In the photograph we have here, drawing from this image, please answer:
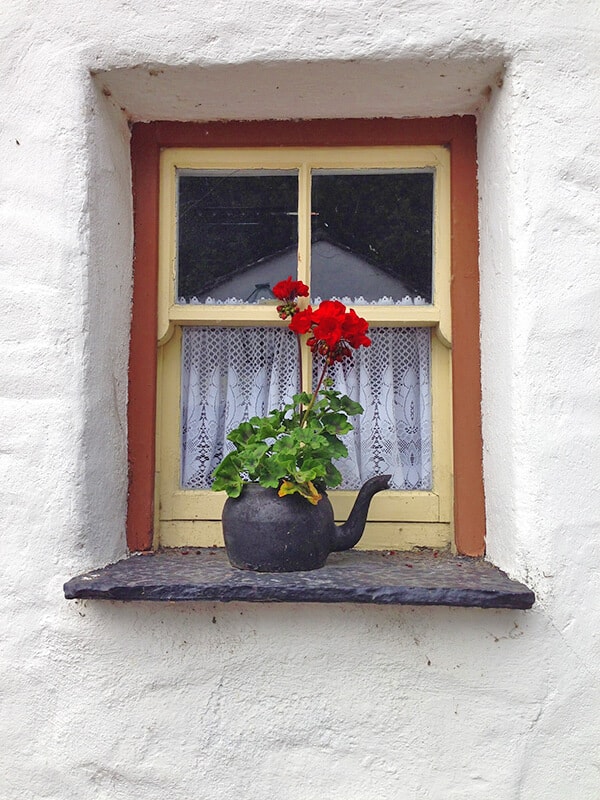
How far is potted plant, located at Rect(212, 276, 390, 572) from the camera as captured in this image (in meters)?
1.79

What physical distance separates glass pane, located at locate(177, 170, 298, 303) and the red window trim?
3.7 inches

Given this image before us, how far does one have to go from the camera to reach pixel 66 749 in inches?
69.9

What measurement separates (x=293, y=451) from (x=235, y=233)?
0.71 metres

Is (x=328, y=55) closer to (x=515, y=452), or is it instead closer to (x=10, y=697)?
(x=515, y=452)

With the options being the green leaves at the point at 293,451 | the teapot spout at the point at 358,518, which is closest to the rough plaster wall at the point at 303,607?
the teapot spout at the point at 358,518

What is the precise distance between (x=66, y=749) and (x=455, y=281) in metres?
1.49

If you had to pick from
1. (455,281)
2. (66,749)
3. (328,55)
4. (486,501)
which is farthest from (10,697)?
(328,55)

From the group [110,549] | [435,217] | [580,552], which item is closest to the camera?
[580,552]

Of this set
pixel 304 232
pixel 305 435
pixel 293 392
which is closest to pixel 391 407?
pixel 293 392

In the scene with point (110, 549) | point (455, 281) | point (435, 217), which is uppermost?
point (435, 217)

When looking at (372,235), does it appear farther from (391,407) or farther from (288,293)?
(391,407)

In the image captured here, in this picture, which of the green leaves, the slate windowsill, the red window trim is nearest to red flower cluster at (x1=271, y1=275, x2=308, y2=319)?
the green leaves

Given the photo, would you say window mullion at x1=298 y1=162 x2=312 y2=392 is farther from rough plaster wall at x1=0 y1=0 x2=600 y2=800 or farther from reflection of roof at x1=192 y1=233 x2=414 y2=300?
rough plaster wall at x1=0 y1=0 x2=600 y2=800

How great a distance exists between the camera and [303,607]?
1783 mm
